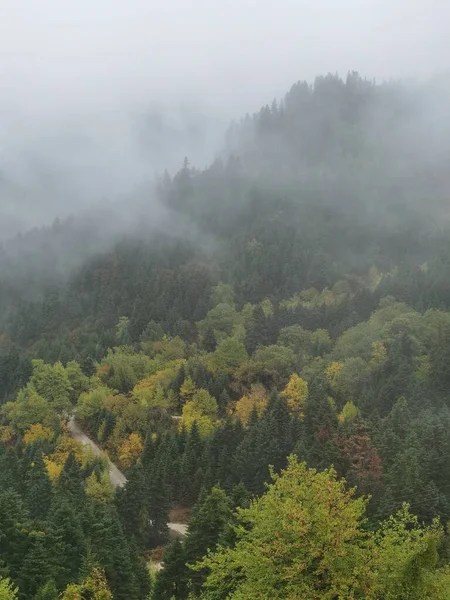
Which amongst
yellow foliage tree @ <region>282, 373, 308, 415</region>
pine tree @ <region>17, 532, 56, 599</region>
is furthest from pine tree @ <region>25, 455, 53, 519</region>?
yellow foliage tree @ <region>282, 373, 308, 415</region>

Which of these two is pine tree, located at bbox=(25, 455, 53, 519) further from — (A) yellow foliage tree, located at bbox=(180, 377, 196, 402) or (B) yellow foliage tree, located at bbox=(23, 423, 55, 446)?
(A) yellow foliage tree, located at bbox=(180, 377, 196, 402)

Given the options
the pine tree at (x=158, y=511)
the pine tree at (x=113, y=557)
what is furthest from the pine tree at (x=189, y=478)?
the pine tree at (x=113, y=557)

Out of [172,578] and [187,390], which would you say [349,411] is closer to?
[187,390]

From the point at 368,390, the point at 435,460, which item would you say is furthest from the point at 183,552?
the point at 368,390

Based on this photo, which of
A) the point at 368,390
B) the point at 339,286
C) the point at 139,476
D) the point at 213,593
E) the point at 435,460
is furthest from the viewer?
the point at 339,286

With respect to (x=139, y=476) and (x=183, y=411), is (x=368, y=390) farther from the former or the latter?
(x=139, y=476)

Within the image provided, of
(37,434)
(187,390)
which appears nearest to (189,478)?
(187,390)
